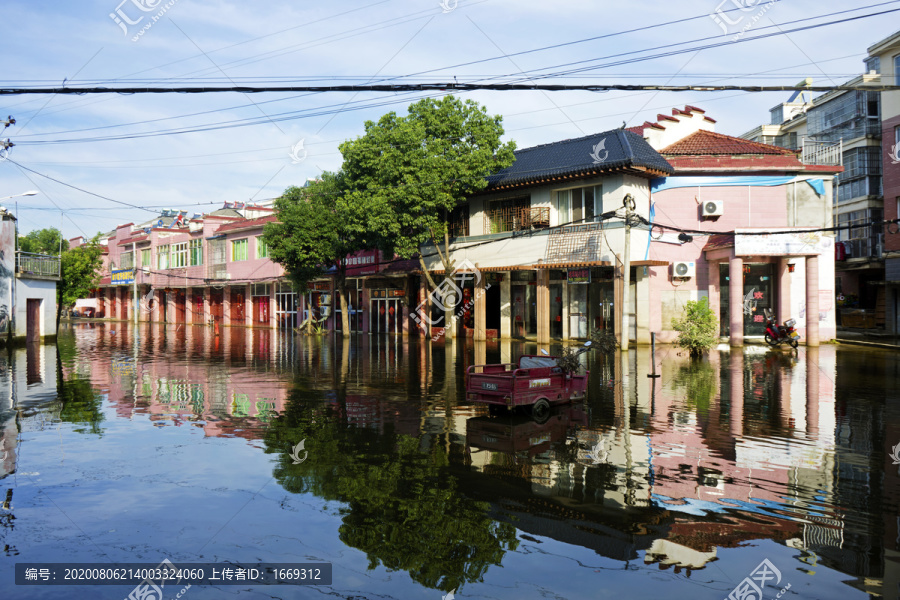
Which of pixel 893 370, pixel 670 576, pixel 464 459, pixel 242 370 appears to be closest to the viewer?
pixel 670 576

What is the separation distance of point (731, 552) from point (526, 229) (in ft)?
86.7

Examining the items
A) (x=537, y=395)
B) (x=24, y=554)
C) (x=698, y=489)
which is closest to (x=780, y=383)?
(x=537, y=395)

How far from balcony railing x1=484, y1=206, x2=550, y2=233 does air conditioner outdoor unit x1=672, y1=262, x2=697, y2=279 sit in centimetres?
Result: 619

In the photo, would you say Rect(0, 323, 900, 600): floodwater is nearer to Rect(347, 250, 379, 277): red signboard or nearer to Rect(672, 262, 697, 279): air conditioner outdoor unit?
Rect(672, 262, 697, 279): air conditioner outdoor unit

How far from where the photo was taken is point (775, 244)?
86.9ft

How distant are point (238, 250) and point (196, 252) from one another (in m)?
7.81

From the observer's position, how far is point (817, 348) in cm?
2612

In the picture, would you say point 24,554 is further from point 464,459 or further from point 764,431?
point 764,431

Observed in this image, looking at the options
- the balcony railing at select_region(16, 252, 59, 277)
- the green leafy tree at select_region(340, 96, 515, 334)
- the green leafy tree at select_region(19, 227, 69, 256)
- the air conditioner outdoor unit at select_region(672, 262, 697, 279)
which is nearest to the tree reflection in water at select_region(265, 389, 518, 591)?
the green leafy tree at select_region(340, 96, 515, 334)

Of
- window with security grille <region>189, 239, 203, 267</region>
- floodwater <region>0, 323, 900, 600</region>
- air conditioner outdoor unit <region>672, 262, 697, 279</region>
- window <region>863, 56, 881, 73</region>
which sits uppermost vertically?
window <region>863, 56, 881, 73</region>

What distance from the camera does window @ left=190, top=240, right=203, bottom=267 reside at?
57375 millimetres

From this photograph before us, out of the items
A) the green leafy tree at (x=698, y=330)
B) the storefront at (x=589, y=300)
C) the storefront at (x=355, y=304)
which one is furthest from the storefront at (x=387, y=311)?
the green leafy tree at (x=698, y=330)

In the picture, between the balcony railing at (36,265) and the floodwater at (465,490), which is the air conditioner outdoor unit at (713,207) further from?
the balcony railing at (36,265)

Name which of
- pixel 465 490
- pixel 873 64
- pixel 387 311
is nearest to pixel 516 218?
pixel 387 311
